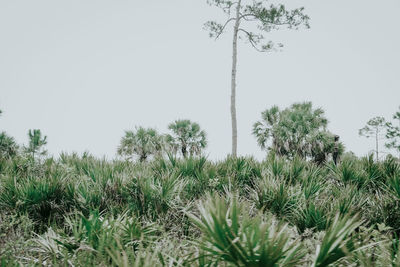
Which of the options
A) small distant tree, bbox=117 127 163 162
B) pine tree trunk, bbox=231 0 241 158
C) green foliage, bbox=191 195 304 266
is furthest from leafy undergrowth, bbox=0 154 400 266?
small distant tree, bbox=117 127 163 162

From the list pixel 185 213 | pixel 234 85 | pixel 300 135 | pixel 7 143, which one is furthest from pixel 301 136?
pixel 7 143

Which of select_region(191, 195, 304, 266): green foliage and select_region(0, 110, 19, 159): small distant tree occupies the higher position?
select_region(0, 110, 19, 159): small distant tree

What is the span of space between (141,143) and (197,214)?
18.8 meters

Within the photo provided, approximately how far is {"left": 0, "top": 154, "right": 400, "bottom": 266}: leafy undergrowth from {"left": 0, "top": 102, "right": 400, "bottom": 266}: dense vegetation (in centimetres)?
2

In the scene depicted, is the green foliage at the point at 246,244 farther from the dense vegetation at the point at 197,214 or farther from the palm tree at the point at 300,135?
the palm tree at the point at 300,135

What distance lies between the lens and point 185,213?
2.76 m

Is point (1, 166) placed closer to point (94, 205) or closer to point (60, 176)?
point (60, 176)

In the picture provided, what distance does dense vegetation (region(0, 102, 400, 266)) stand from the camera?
164cm

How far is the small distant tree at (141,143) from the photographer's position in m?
21.9

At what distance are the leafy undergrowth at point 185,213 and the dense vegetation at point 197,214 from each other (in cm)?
2

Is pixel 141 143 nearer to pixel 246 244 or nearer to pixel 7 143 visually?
pixel 7 143

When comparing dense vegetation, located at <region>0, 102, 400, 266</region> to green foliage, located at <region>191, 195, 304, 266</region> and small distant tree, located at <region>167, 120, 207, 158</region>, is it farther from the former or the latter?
small distant tree, located at <region>167, 120, 207, 158</region>

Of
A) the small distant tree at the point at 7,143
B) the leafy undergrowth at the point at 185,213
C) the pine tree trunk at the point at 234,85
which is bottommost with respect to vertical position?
the leafy undergrowth at the point at 185,213

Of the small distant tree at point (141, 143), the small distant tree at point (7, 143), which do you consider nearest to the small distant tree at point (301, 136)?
the small distant tree at point (141, 143)
